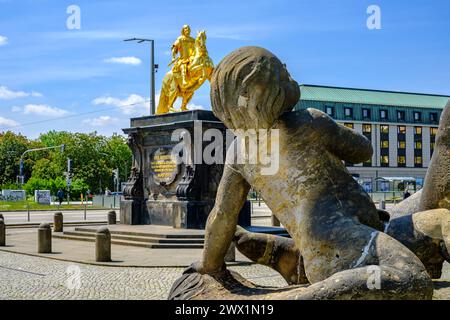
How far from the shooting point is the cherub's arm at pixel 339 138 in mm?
4102

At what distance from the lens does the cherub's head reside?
401 centimetres

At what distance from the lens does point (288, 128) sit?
411cm

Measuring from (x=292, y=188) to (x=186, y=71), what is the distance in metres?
17.4

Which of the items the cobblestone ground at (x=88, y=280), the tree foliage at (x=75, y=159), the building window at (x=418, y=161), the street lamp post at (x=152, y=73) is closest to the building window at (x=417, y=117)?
the building window at (x=418, y=161)

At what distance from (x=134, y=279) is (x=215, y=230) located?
22.6 ft

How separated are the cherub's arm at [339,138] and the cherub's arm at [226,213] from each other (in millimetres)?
647

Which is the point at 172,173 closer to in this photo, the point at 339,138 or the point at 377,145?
the point at 339,138

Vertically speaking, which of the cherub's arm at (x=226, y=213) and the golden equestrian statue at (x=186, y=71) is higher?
the golden equestrian statue at (x=186, y=71)

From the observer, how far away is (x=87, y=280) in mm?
10883

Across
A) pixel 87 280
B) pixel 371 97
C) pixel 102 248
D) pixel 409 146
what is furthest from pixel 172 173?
pixel 409 146

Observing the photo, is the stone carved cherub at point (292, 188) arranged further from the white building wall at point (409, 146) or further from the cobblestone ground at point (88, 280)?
the white building wall at point (409, 146)

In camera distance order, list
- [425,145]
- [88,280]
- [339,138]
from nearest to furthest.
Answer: [339,138] < [88,280] < [425,145]

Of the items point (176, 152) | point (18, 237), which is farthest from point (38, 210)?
point (176, 152)

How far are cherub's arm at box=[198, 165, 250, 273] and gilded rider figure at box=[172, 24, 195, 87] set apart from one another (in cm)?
1710
